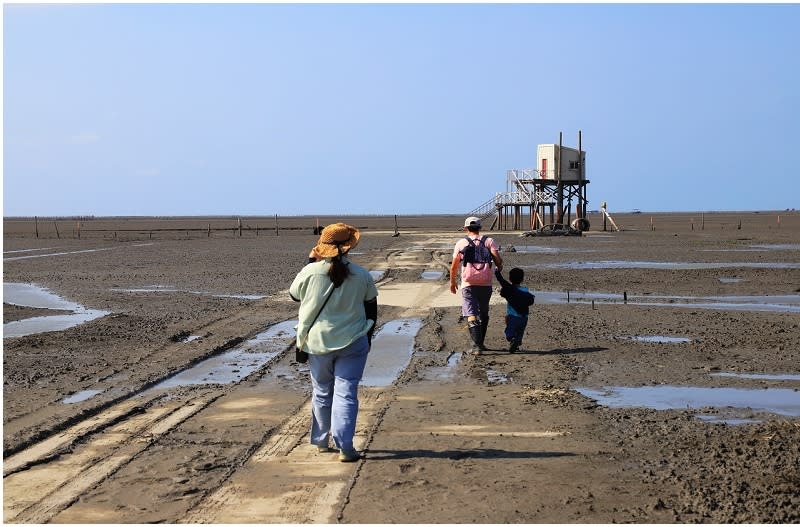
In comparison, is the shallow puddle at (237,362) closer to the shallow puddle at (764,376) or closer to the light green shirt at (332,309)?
the light green shirt at (332,309)

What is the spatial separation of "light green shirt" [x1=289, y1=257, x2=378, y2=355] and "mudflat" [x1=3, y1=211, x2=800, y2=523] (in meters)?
0.84

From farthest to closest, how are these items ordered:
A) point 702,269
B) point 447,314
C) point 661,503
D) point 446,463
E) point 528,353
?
point 702,269, point 447,314, point 528,353, point 446,463, point 661,503

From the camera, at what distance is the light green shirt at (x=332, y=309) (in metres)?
7.27

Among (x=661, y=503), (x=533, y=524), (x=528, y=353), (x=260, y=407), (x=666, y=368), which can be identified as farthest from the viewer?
(x=528, y=353)

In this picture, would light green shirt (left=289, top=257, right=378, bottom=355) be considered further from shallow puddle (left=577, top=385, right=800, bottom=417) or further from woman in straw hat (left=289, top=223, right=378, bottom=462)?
shallow puddle (left=577, top=385, right=800, bottom=417)

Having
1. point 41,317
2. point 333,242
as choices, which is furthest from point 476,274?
point 41,317

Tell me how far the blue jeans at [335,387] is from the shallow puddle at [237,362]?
3.31 metres

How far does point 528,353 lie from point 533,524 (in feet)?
22.1

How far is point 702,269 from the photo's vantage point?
2753 cm

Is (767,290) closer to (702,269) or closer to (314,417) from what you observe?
(702,269)

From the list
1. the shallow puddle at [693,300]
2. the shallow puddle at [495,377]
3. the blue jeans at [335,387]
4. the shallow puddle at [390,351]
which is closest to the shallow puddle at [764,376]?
the shallow puddle at [495,377]

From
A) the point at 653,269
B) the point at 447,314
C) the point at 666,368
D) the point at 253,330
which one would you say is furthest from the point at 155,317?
the point at 653,269

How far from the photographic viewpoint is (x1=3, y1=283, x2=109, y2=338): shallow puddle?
15.3 meters

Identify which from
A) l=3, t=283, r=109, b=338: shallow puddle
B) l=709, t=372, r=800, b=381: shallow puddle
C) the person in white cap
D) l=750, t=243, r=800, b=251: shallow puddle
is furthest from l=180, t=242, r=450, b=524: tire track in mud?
l=750, t=243, r=800, b=251: shallow puddle
